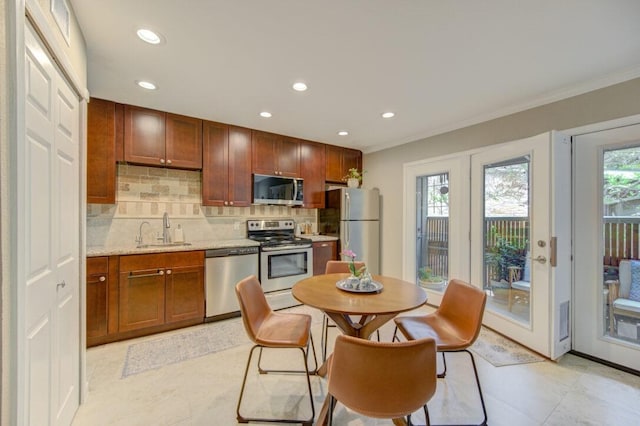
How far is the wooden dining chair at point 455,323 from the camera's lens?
1707 millimetres

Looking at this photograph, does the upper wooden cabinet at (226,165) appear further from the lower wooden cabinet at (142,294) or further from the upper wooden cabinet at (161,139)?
the lower wooden cabinet at (142,294)

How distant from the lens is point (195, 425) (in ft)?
5.43

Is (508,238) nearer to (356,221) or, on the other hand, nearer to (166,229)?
(356,221)

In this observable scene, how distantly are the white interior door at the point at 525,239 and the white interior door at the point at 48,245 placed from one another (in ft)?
11.2

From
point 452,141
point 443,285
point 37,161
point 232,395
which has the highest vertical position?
point 452,141

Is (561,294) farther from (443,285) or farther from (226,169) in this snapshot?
(226,169)

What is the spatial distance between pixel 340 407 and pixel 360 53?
2.49 meters

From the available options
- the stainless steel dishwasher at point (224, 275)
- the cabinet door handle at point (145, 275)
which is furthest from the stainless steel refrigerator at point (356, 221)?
the cabinet door handle at point (145, 275)

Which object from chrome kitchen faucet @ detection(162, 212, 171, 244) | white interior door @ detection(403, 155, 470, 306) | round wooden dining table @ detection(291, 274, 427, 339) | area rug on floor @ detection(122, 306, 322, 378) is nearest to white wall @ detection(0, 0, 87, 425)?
round wooden dining table @ detection(291, 274, 427, 339)

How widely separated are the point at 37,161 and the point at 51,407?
1.21 metres

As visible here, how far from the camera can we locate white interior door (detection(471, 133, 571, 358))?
2.38 m

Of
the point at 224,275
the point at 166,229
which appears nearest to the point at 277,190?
the point at 224,275

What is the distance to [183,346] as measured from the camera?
2619mm

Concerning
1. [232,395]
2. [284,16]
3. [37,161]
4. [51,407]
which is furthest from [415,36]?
[51,407]
